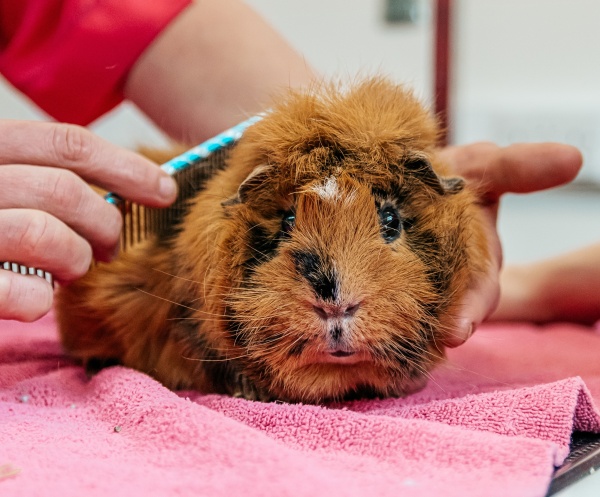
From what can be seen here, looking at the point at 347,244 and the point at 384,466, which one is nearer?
the point at 384,466

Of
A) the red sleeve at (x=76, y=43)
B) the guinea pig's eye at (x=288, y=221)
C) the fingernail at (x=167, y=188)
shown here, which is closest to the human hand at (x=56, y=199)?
the fingernail at (x=167, y=188)

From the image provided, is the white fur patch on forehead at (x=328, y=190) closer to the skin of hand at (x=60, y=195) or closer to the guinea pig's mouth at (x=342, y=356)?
the guinea pig's mouth at (x=342, y=356)

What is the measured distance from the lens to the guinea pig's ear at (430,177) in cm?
105

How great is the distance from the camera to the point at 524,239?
2.98 meters

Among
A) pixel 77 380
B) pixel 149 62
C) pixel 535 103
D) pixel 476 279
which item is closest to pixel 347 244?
pixel 476 279

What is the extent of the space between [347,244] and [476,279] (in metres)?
0.29

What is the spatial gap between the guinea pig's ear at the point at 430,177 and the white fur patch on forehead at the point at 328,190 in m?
0.14

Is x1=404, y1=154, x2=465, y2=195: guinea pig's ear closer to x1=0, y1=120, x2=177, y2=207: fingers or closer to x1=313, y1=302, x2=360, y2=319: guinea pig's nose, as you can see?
x1=313, y1=302, x2=360, y2=319: guinea pig's nose

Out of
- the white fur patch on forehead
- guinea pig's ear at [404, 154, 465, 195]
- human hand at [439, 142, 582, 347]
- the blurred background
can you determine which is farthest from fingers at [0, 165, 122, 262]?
the blurred background

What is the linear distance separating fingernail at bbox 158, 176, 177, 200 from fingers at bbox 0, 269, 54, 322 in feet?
0.84

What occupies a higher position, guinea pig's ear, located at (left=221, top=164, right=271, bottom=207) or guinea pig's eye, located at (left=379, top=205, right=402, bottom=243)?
guinea pig's ear, located at (left=221, top=164, right=271, bottom=207)

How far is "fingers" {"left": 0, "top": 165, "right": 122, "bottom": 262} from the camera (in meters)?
1.12

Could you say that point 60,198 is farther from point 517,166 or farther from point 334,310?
point 517,166

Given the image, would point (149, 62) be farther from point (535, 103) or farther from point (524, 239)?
point (524, 239)
